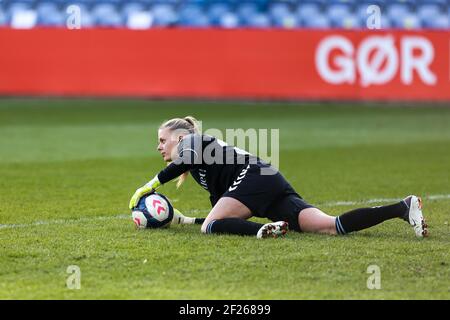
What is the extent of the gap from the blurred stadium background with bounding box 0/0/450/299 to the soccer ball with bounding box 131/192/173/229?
0.61 ft

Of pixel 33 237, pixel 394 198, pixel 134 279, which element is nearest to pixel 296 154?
pixel 394 198

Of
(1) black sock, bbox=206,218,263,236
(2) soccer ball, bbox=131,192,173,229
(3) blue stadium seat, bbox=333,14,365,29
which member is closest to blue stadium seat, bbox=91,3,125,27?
(3) blue stadium seat, bbox=333,14,365,29

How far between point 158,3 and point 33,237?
51.4 feet

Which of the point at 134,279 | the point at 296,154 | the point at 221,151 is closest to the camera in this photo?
the point at 134,279

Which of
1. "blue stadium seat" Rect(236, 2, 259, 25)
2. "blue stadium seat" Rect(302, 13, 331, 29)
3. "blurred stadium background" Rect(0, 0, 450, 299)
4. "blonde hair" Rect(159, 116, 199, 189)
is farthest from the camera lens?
"blue stadium seat" Rect(236, 2, 259, 25)

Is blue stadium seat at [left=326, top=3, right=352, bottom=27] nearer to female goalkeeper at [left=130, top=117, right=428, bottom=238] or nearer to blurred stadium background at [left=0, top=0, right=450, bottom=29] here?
blurred stadium background at [left=0, top=0, right=450, bottom=29]

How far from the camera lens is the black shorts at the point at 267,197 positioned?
7129mm

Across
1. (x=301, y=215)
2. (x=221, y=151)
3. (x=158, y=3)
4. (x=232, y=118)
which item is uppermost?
(x=158, y=3)

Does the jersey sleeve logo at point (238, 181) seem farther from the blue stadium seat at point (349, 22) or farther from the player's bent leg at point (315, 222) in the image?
the blue stadium seat at point (349, 22)

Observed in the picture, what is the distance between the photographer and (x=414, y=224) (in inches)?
271

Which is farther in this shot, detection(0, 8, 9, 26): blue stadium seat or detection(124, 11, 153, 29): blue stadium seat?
detection(124, 11, 153, 29): blue stadium seat

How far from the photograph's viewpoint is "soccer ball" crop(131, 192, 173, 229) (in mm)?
7191
